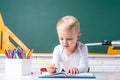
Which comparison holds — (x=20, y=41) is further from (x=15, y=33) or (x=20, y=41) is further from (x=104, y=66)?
(x=104, y=66)

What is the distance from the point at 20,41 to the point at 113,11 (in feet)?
2.71

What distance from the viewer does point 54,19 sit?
2270 millimetres

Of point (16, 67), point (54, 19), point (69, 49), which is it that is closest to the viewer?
point (16, 67)

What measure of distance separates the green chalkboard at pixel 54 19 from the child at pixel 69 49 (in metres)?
0.79

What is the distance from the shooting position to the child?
4.34ft

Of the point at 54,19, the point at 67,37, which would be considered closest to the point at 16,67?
the point at 67,37

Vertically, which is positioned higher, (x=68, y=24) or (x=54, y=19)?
(x=54, y=19)

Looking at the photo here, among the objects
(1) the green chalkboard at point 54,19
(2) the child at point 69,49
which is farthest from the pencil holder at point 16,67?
(1) the green chalkboard at point 54,19

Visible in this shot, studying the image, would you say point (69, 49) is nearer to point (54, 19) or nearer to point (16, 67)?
point (16, 67)

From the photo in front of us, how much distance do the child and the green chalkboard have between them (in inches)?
31.1

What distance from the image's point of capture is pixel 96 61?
90.4 inches

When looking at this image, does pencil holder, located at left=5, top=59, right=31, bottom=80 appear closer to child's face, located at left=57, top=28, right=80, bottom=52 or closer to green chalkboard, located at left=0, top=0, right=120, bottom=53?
child's face, located at left=57, top=28, right=80, bottom=52

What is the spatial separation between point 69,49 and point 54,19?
0.85 meters

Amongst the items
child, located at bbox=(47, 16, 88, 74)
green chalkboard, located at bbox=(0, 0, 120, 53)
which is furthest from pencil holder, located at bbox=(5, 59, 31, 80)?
green chalkboard, located at bbox=(0, 0, 120, 53)
